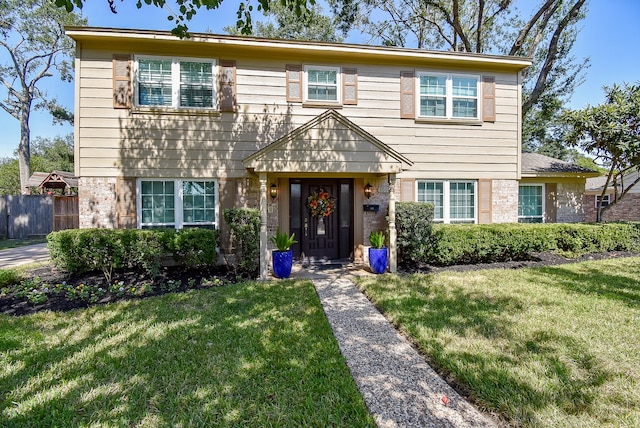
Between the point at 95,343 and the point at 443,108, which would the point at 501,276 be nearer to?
the point at 443,108

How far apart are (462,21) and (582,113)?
32.3ft

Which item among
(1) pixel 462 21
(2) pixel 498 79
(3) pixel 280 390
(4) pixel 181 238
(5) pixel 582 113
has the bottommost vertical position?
(3) pixel 280 390

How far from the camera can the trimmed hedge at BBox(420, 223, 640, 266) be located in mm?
A: 7363

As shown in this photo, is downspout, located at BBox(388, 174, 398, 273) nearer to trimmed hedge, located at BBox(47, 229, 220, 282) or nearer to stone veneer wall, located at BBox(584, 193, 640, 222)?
trimmed hedge, located at BBox(47, 229, 220, 282)

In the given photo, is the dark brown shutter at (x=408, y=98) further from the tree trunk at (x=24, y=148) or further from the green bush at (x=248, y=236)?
the tree trunk at (x=24, y=148)

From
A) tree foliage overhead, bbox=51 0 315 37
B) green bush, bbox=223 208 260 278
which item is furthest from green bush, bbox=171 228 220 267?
tree foliage overhead, bbox=51 0 315 37

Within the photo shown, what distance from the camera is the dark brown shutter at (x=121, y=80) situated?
23.4 ft

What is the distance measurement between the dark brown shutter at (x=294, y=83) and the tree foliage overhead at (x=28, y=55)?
757 inches

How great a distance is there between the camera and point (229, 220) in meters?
6.62

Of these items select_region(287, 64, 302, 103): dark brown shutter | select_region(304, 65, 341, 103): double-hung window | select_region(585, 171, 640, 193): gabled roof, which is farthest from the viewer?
select_region(585, 171, 640, 193): gabled roof

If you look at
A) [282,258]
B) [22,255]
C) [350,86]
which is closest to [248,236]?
[282,258]

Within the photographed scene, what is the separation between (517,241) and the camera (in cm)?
770

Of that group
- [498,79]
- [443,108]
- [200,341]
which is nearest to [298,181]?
[443,108]

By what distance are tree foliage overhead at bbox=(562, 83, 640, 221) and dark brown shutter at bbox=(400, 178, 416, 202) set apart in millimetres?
5500
